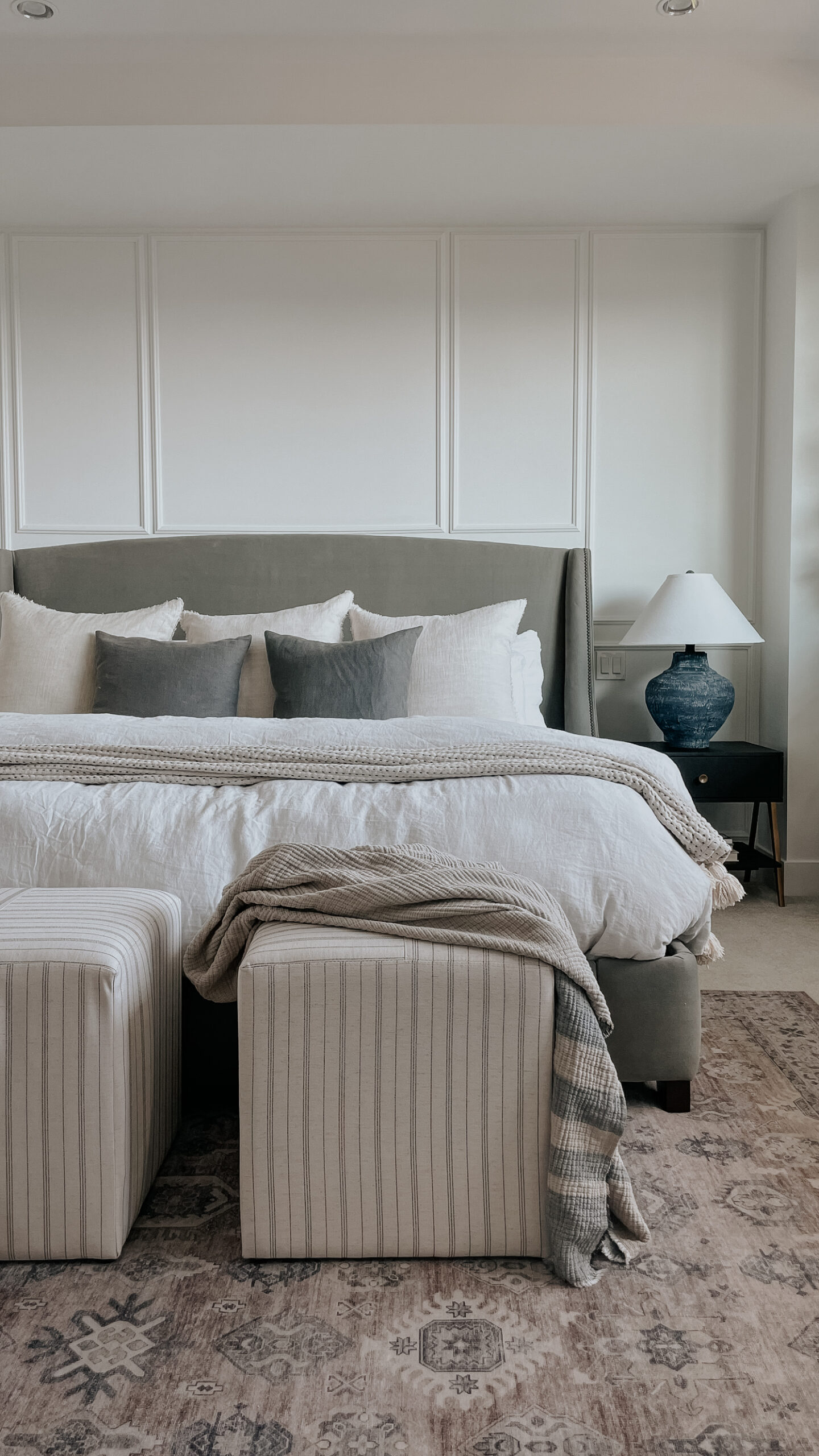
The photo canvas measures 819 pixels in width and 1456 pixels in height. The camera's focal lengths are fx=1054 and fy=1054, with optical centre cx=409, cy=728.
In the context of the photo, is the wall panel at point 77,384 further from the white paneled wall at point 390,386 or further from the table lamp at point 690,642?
the table lamp at point 690,642

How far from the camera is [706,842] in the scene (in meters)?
2.26

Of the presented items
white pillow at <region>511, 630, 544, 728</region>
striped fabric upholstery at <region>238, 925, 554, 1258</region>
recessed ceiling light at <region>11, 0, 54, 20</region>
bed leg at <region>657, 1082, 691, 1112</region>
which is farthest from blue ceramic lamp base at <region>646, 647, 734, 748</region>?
recessed ceiling light at <region>11, 0, 54, 20</region>

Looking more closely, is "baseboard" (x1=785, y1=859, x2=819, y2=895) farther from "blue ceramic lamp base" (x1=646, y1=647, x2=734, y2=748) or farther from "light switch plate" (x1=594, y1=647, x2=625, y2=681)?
"light switch plate" (x1=594, y1=647, x2=625, y2=681)

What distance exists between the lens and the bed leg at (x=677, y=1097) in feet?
6.76

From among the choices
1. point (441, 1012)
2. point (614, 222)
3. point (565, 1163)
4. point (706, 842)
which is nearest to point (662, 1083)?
point (706, 842)

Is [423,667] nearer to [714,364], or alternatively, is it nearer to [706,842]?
[706,842]

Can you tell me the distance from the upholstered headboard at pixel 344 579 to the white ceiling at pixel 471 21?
162cm

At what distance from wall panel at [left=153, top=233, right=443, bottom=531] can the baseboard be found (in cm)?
190

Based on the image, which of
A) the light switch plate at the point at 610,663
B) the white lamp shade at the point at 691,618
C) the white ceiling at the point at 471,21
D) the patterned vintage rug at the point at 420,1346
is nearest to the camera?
the patterned vintage rug at the point at 420,1346

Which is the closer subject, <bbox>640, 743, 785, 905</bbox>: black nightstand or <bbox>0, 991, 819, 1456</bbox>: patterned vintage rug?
<bbox>0, 991, 819, 1456</bbox>: patterned vintage rug

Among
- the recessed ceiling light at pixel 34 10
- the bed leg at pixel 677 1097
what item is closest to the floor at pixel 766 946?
the bed leg at pixel 677 1097

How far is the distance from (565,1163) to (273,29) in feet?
10.7

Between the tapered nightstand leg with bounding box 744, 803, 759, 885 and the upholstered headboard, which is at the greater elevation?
the upholstered headboard

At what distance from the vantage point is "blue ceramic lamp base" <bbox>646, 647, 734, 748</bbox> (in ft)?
12.4
